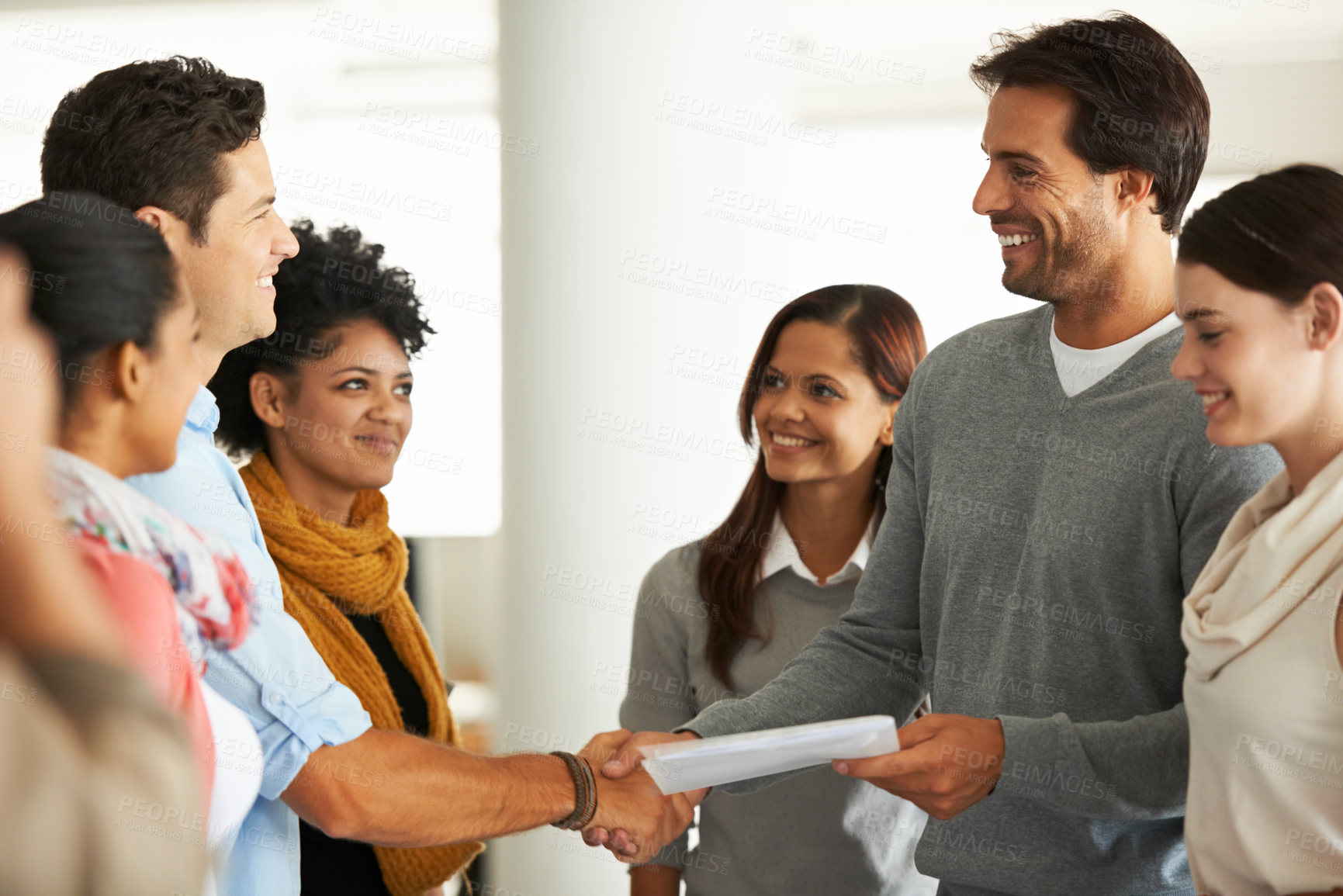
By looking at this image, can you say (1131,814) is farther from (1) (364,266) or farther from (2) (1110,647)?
(1) (364,266)

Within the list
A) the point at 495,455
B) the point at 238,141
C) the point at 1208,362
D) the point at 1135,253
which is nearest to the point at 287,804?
the point at 238,141

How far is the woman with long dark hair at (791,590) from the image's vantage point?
187cm

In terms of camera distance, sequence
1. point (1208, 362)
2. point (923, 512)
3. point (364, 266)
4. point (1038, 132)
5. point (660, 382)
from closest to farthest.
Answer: point (1208, 362)
point (1038, 132)
point (923, 512)
point (364, 266)
point (660, 382)

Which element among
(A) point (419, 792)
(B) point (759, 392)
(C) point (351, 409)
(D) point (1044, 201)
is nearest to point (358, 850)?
(A) point (419, 792)

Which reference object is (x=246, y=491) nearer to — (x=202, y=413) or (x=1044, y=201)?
(x=202, y=413)

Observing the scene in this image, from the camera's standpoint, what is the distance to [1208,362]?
46.4 inches

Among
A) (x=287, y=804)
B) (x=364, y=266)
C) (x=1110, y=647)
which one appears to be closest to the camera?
(x=287, y=804)

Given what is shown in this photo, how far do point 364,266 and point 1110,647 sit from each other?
58.7 inches

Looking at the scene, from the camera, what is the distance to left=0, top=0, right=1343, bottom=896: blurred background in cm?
305

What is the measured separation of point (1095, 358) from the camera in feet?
4.92

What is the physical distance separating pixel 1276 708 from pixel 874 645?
2.40ft

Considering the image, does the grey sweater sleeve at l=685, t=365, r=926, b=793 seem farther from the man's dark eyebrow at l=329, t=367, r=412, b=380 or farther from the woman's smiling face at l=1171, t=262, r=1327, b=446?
the man's dark eyebrow at l=329, t=367, r=412, b=380

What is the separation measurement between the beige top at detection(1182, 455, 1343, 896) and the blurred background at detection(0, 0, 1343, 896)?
2.04m

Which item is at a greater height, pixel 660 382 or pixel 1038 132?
pixel 1038 132
